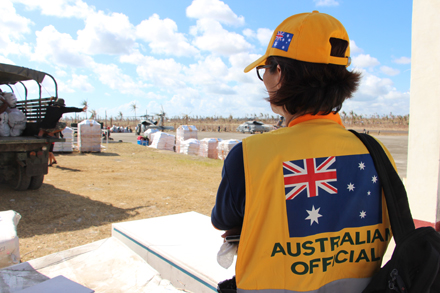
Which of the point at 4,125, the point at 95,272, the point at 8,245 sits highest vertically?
the point at 4,125

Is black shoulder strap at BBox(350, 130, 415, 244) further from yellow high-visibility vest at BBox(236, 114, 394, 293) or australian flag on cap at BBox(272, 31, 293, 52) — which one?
australian flag on cap at BBox(272, 31, 293, 52)

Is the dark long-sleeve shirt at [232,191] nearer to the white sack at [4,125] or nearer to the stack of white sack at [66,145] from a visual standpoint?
the white sack at [4,125]

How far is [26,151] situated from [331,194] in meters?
6.34

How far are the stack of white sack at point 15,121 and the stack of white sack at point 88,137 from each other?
962 centimetres

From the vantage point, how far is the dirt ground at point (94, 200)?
14.2ft

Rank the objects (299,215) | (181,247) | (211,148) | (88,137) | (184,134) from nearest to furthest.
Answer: (299,215) → (181,247) → (88,137) → (211,148) → (184,134)

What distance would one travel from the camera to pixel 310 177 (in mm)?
951

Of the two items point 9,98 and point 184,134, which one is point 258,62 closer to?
point 9,98

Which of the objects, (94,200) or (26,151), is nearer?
(26,151)

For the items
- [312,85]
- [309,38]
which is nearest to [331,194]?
[312,85]

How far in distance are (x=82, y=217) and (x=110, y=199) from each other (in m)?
1.29

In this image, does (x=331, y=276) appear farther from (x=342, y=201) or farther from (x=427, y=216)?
(x=427, y=216)

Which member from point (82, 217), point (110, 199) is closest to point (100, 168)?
point (110, 199)

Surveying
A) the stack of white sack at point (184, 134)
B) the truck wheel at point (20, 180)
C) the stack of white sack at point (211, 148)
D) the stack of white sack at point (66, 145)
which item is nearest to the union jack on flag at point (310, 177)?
the truck wheel at point (20, 180)
